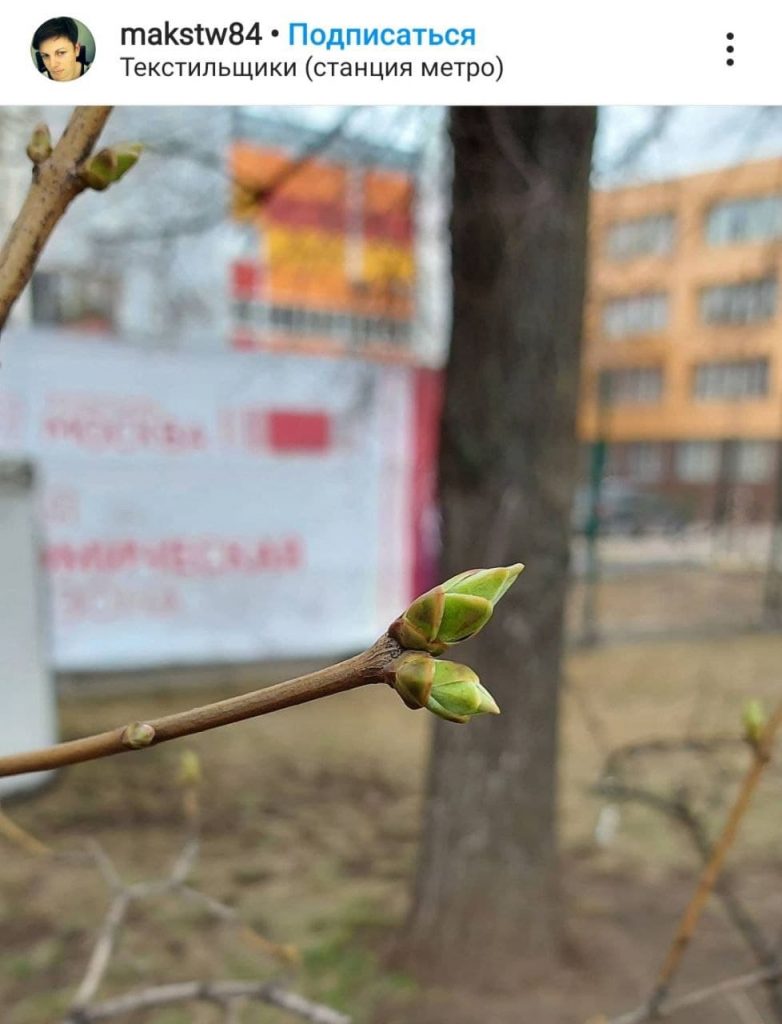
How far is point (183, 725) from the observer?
0.29 m

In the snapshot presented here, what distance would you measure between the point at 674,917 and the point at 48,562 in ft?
9.03

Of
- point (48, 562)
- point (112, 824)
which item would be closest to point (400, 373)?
point (48, 562)

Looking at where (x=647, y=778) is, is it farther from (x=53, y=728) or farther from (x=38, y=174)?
(x=38, y=174)

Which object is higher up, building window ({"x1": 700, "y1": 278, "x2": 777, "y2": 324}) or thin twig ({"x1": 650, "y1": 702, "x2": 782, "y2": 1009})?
building window ({"x1": 700, "y1": 278, "x2": 777, "y2": 324})

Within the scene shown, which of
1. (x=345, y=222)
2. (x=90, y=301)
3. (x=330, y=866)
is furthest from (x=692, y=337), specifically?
(x=90, y=301)

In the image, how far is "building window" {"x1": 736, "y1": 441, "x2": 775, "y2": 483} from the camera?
573 centimetres

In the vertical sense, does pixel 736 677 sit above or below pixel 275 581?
below

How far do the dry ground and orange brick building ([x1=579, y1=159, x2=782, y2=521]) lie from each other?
52.3 inches

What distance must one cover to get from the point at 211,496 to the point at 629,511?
3255mm

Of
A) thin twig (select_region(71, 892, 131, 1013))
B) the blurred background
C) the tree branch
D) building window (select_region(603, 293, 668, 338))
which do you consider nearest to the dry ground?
the blurred background

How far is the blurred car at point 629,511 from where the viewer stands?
17.8 ft
